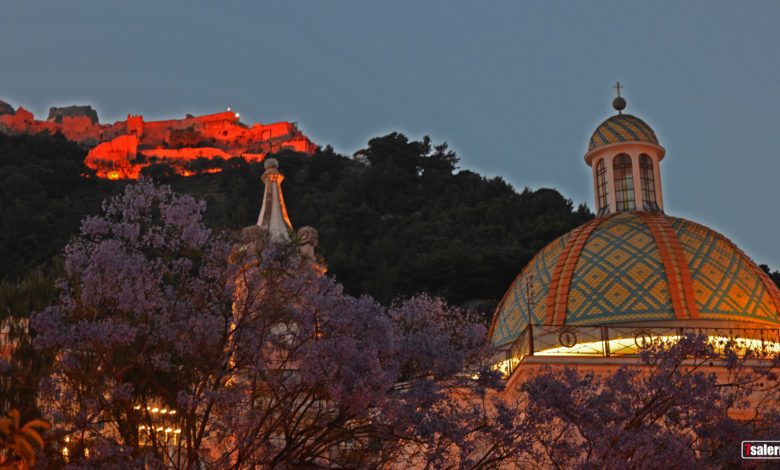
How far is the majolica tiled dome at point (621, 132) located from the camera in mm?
25344

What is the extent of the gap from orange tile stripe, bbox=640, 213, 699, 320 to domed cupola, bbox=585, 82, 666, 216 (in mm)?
1711

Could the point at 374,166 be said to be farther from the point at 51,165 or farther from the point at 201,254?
the point at 201,254

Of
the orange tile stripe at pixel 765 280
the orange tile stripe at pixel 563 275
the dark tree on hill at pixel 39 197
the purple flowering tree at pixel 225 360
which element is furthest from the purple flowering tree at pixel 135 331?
the dark tree on hill at pixel 39 197

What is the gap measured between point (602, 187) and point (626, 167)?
0.65 m

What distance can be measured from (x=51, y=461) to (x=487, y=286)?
3867 centimetres

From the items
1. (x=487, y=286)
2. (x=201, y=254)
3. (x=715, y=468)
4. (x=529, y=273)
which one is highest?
(x=487, y=286)

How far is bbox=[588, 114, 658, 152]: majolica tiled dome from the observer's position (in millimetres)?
25344

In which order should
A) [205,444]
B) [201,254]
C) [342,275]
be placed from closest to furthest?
[201,254] < [205,444] < [342,275]

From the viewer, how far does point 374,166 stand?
259ft

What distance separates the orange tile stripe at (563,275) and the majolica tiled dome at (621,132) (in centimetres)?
226

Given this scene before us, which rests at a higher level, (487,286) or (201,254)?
(487,286)

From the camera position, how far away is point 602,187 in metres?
25.5

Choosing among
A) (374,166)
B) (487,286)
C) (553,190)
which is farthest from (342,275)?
(374,166)

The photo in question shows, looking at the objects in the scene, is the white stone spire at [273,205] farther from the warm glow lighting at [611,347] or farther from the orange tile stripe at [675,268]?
the orange tile stripe at [675,268]
